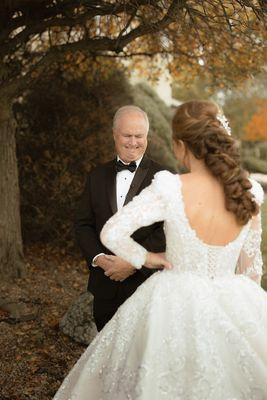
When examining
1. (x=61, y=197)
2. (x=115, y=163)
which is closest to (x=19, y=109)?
(x=61, y=197)

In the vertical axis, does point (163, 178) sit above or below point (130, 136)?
below

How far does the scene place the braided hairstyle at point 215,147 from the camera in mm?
2615

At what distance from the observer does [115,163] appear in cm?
397

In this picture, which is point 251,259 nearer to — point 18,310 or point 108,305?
point 108,305

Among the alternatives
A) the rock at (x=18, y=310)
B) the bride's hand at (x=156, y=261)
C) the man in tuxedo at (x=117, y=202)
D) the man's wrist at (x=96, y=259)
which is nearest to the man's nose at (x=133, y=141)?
the man in tuxedo at (x=117, y=202)

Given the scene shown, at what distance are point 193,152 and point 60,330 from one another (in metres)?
3.75

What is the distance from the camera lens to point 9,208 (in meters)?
7.46

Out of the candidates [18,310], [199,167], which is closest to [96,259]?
[199,167]

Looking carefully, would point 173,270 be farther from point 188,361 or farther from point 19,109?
point 19,109

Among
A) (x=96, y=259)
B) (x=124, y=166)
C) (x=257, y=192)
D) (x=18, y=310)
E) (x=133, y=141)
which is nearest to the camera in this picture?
(x=257, y=192)

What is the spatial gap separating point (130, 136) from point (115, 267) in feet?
3.29

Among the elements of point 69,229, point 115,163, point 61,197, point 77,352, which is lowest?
point 77,352

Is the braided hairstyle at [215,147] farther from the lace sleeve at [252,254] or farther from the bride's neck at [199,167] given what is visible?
the lace sleeve at [252,254]

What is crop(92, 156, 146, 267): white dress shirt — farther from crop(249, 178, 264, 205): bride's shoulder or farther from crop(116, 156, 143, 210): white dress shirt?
crop(249, 178, 264, 205): bride's shoulder
